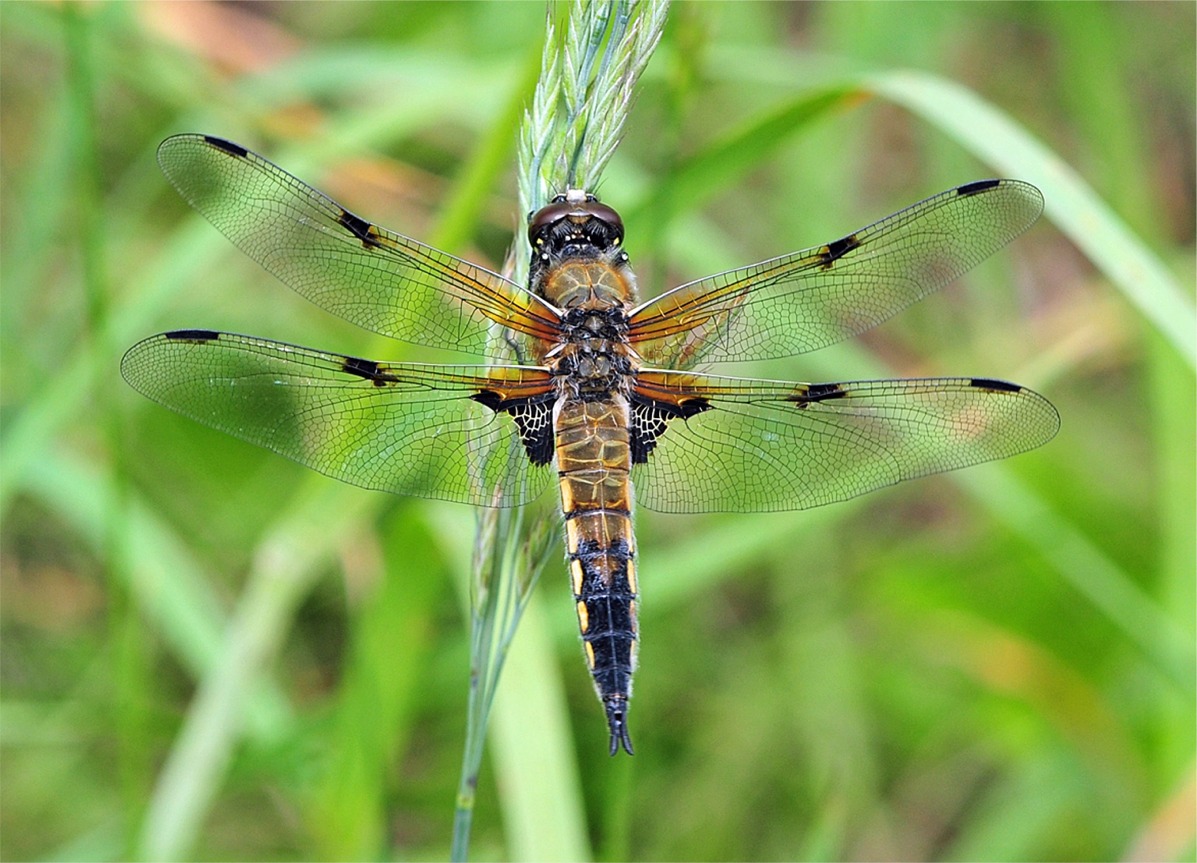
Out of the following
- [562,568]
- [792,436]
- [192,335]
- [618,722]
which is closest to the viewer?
[618,722]

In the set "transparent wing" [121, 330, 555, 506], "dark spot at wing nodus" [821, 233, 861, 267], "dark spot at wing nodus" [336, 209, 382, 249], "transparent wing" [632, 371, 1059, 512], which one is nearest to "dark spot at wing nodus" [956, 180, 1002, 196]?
"dark spot at wing nodus" [821, 233, 861, 267]

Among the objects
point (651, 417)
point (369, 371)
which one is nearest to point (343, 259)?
point (369, 371)

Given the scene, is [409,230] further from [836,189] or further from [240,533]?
[836,189]

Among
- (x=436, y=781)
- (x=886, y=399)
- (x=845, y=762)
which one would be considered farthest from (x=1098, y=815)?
(x=436, y=781)

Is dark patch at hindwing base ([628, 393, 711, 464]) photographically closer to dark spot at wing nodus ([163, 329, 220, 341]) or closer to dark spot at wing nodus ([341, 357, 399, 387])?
dark spot at wing nodus ([341, 357, 399, 387])

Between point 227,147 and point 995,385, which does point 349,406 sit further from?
point 995,385

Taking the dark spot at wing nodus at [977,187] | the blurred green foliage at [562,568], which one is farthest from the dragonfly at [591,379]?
the blurred green foliage at [562,568]
